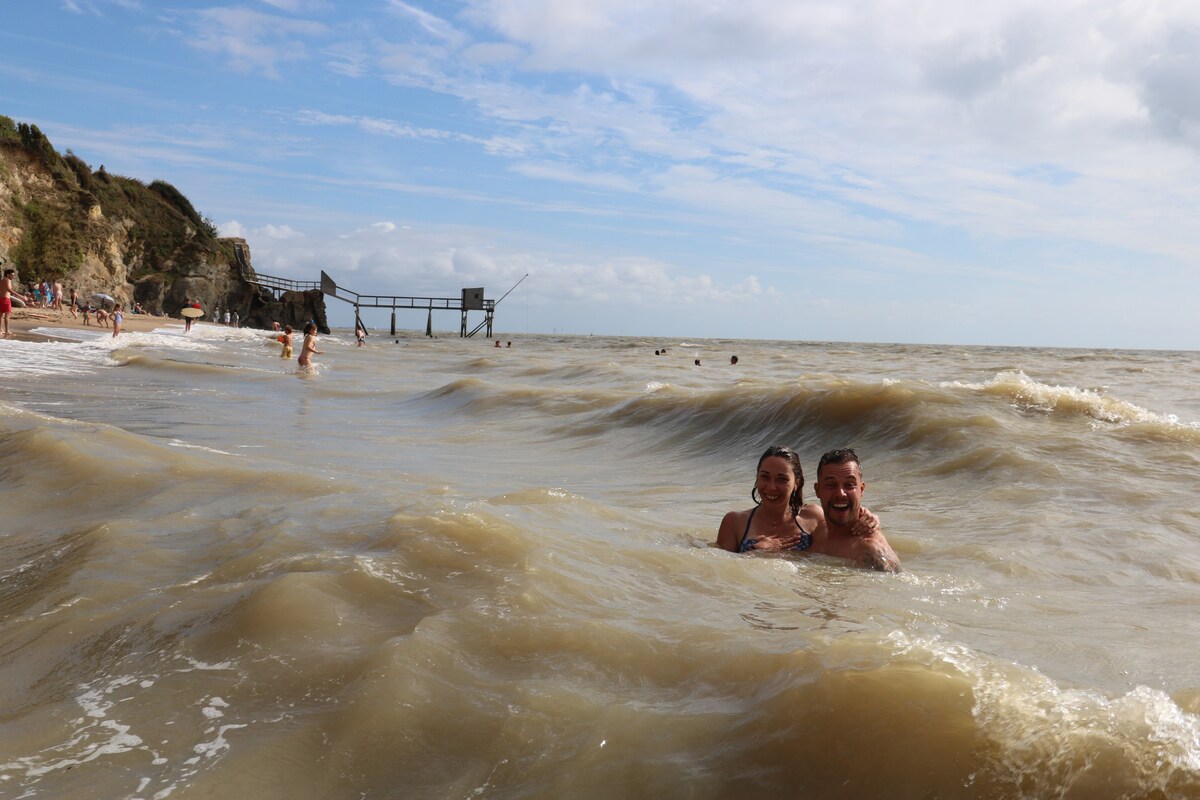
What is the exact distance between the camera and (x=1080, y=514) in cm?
659

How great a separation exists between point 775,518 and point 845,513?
50cm

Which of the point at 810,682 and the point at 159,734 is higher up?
the point at 810,682

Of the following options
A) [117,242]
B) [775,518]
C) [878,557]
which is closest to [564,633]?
[878,557]

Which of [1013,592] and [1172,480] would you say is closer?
[1013,592]

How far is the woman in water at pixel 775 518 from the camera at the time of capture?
5.26 meters

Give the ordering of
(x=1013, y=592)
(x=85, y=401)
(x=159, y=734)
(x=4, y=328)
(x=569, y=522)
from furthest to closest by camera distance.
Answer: (x=4, y=328) → (x=85, y=401) → (x=569, y=522) → (x=1013, y=592) → (x=159, y=734)

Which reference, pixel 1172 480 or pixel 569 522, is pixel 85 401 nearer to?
pixel 569 522

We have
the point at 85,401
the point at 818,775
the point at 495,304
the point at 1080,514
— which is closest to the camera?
the point at 818,775

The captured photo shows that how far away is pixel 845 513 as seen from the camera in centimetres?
498

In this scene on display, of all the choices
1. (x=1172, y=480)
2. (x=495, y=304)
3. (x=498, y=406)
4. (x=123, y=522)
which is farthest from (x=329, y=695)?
(x=495, y=304)

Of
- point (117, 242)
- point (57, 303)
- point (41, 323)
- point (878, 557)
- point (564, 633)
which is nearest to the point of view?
point (564, 633)

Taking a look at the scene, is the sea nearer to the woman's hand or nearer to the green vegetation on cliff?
the woman's hand

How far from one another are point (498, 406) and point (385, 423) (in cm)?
275

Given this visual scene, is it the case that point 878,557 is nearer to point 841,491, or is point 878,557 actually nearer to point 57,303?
point 841,491
